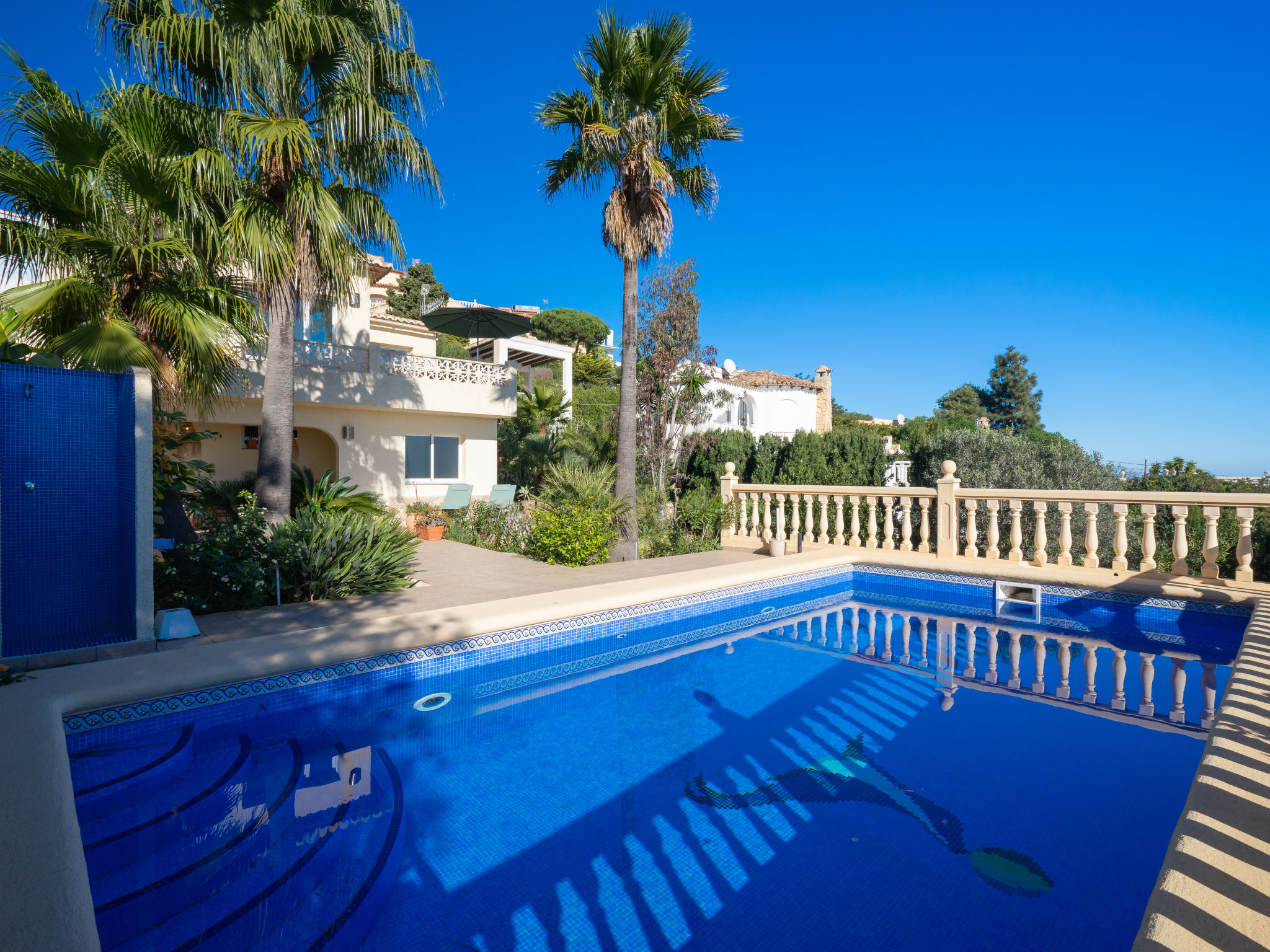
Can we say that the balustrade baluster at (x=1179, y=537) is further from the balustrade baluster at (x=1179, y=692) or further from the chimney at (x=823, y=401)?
the chimney at (x=823, y=401)

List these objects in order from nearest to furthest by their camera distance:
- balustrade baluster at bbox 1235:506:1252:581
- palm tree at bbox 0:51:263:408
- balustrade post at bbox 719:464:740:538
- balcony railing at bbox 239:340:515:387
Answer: palm tree at bbox 0:51:263:408 < balustrade baluster at bbox 1235:506:1252:581 < balustrade post at bbox 719:464:740:538 < balcony railing at bbox 239:340:515:387

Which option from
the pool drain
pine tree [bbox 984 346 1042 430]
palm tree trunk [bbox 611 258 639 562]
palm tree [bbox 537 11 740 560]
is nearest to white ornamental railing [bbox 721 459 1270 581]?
palm tree trunk [bbox 611 258 639 562]

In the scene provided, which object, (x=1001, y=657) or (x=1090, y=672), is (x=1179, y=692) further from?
(x=1001, y=657)

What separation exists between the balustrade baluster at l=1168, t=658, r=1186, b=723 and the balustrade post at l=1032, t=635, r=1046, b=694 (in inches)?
34.5

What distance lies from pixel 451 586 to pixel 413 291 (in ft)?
126

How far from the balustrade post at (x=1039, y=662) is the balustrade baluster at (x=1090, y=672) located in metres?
0.32

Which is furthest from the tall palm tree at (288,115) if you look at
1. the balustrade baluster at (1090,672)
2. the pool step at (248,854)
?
the balustrade baluster at (1090,672)

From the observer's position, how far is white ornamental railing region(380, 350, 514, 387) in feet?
52.5

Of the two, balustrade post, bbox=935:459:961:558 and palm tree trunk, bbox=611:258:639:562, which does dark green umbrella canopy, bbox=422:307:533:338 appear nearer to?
palm tree trunk, bbox=611:258:639:562

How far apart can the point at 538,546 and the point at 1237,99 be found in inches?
717

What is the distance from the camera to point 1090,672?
611 centimetres

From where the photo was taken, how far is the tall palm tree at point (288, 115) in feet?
25.0

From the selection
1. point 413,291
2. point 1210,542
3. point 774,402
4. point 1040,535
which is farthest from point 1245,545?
point 413,291

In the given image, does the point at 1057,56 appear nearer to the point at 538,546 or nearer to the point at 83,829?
the point at 538,546
